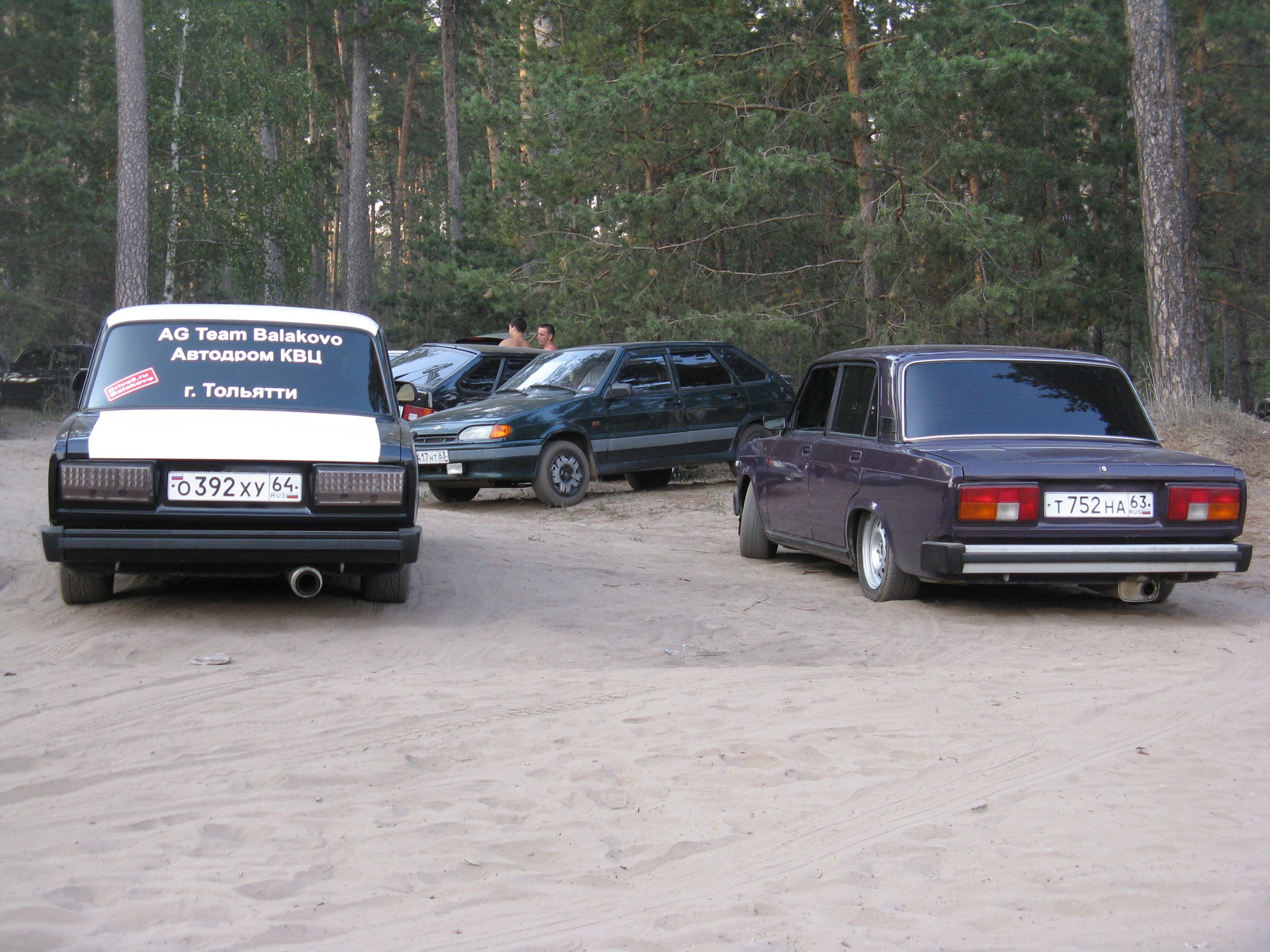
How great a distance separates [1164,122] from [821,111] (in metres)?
4.78

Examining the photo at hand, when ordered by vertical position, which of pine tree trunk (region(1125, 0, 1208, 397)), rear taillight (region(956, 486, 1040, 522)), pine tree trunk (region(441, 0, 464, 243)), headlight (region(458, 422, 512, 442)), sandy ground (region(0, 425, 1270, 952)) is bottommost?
sandy ground (region(0, 425, 1270, 952))

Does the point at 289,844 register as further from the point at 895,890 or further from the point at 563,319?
the point at 563,319

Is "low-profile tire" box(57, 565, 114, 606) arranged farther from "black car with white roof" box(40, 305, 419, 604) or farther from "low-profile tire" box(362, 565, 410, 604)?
"low-profile tire" box(362, 565, 410, 604)

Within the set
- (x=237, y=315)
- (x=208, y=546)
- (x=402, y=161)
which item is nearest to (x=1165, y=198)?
(x=237, y=315)

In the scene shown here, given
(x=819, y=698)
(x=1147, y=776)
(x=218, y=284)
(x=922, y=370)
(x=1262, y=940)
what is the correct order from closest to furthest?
(x=1262, y=940) → (x=1147, y=776) → (x=819, y=698) → (x=922, y=370) → (x=218, y=284)

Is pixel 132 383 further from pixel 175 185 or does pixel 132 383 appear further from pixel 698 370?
pixel 175 185

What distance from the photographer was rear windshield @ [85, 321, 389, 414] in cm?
681

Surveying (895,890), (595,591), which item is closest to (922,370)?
(595,591)

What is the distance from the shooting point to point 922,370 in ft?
25.0

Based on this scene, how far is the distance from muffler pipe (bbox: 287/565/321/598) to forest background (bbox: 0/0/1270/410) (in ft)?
36.6

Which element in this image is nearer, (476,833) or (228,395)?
(476,833)

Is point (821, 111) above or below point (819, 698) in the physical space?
above

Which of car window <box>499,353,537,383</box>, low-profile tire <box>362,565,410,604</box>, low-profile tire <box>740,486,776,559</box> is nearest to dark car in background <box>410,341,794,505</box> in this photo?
car window <box>499,353,537,383</box>

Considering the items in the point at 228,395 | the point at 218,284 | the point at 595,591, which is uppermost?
the point at 218,284
